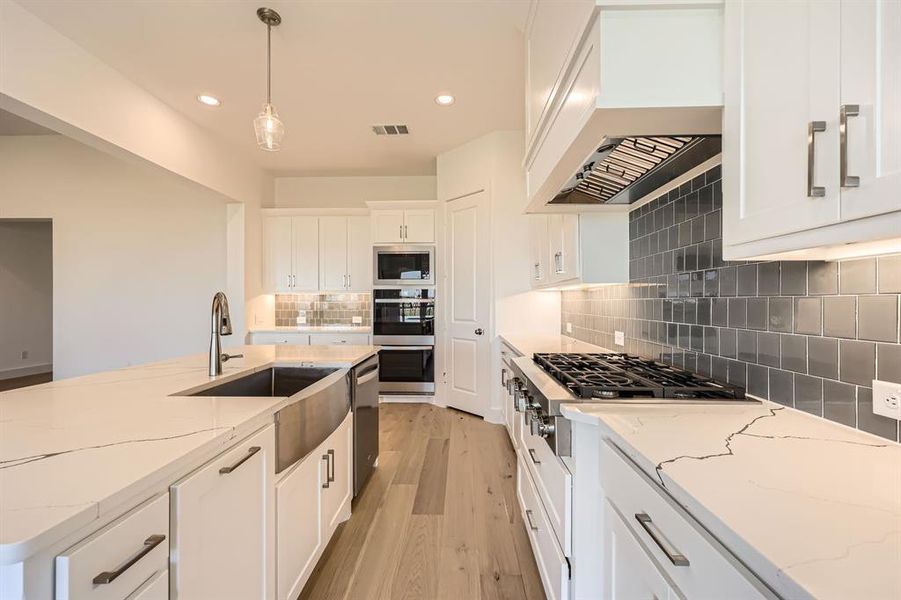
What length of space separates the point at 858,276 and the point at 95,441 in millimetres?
1872

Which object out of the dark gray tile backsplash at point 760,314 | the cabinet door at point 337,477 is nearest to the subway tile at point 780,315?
the dark gray tile backsplash at point 760,314

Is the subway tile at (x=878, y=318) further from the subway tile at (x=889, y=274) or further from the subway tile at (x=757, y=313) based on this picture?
the subway tile at (x=757, y=313)

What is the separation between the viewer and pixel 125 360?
4875 mm

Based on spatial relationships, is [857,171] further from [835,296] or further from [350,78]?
[350,78]

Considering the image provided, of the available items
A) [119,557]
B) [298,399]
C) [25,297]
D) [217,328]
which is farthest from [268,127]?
[25,297]

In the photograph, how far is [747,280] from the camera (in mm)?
1323

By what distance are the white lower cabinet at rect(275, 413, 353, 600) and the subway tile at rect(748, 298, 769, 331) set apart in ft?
5.56

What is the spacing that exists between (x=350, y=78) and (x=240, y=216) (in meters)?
2.46

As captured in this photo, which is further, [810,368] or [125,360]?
[125,360]

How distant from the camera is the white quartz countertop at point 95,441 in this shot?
0.62 meters

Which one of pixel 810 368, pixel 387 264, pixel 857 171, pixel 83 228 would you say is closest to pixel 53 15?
pixel 387 264

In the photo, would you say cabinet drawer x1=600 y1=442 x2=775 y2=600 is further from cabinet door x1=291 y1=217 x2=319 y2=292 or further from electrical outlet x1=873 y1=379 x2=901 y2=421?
cabinet door x1=291 y1=217 x2=319 y2=292

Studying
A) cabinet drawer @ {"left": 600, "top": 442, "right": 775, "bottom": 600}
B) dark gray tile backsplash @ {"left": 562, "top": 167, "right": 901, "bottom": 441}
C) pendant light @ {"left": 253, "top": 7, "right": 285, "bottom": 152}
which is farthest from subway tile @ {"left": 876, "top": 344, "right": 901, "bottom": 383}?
pendant light @ {"left": 253, "top": 7, "right": 285, "bottom": 152}

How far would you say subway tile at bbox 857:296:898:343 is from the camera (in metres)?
0.88
